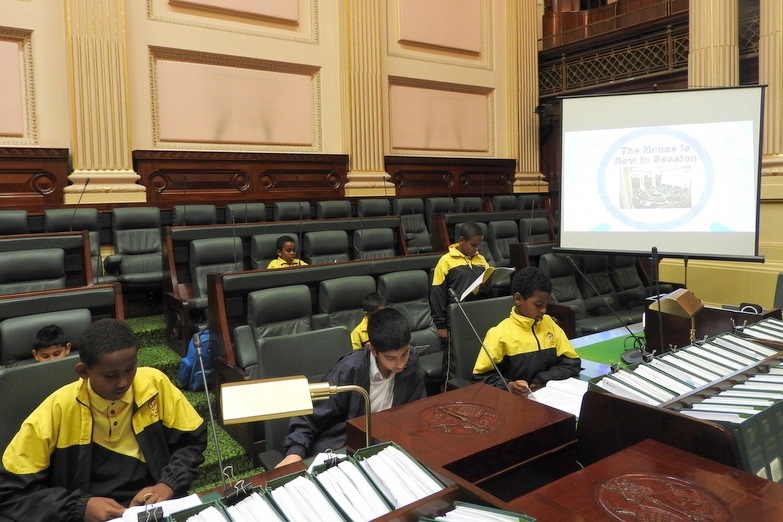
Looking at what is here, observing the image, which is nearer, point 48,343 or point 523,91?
point 48,343

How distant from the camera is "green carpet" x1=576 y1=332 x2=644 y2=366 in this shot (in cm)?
214

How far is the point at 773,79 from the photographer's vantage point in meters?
3.87

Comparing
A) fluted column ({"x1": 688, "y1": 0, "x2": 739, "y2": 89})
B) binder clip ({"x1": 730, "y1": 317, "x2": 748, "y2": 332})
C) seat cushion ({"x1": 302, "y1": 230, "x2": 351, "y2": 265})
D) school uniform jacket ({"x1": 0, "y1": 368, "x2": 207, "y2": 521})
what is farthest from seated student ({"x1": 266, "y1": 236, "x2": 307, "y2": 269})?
fluted column ({"x1": 688, "y1": 0, "x2": 739, "y2": 89})

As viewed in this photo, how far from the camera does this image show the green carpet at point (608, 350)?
214cm

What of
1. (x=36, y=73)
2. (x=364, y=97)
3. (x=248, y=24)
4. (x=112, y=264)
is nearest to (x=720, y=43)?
(x=364, y=97)

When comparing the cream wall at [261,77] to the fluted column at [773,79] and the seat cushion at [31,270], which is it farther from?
the fluted column at [773,79]

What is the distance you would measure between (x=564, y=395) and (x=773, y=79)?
3591 mm

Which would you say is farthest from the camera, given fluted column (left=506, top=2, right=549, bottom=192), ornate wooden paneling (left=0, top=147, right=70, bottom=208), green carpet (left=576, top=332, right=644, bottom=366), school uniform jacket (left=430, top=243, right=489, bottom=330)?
fluted column (left=506, top=2, right=549, bottom=192)

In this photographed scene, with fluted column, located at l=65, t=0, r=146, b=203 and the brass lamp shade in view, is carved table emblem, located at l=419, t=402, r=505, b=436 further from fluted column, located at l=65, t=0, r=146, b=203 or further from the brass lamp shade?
fluted column, located at l=65, t=0, r=146, b=203

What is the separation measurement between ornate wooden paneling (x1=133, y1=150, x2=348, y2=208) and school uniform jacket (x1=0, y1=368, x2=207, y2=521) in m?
3.34

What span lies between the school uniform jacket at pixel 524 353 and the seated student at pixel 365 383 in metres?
0.39

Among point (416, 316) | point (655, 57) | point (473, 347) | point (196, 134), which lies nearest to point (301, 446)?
point (473, 347)

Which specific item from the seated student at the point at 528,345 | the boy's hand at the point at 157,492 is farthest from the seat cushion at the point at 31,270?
the seated student at the point at 528,345

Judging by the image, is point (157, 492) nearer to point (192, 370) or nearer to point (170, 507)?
point (170, 507)
